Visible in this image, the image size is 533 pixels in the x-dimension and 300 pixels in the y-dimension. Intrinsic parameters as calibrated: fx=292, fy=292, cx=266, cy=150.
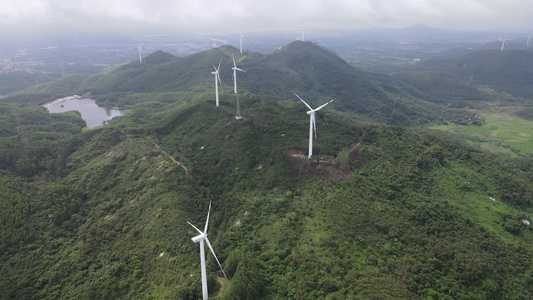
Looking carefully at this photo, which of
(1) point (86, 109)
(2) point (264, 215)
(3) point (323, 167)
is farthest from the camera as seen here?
(1) point (86, 109)

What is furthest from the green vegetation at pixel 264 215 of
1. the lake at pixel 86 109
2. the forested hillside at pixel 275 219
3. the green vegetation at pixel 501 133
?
the lake at pixel 86 109

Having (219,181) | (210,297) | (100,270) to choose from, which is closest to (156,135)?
(219,181)

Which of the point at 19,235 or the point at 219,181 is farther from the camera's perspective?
the point at 219,181

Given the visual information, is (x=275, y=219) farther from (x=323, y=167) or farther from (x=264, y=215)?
(x=323, y=167)

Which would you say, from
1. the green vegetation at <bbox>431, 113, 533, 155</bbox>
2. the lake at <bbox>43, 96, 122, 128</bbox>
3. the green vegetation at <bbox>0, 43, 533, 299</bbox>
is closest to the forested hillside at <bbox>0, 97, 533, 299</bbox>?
the green vegetation at <bbox>0, 43, 533, 299</bbox>

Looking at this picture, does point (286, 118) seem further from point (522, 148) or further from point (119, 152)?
point (522, 148)

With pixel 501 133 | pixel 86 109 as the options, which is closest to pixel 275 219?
pixel 86 109

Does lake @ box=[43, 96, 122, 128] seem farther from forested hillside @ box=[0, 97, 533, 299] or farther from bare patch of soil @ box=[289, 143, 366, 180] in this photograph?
bare patch of soil @ box=[289, 143, 366, 180]
